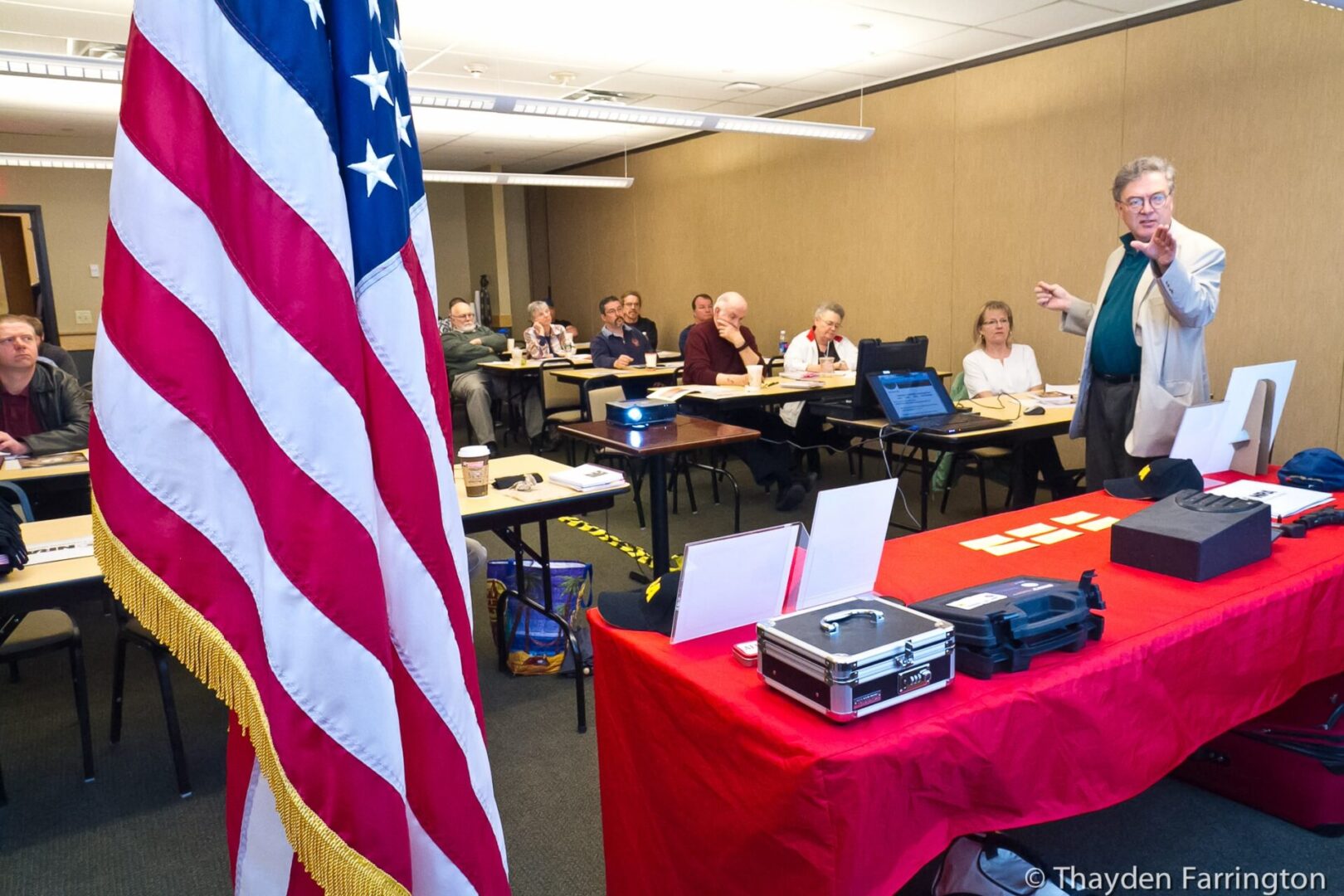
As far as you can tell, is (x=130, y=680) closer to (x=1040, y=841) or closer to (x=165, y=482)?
(x=165, y=482)

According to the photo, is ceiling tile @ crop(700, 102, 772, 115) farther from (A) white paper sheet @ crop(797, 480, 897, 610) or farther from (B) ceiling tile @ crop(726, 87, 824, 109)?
(A) white paper sheet @ crop(797, 480, 897, 610)

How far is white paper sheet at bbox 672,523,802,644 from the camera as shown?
1467 mm

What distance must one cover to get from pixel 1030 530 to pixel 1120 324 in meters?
0.98

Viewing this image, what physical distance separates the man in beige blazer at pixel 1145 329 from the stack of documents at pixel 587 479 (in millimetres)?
1602

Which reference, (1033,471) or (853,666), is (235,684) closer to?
(853,666)

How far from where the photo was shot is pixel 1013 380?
5258 millimetres

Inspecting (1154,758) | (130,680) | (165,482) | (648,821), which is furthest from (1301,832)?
(130,680)

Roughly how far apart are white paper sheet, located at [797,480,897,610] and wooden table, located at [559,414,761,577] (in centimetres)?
180

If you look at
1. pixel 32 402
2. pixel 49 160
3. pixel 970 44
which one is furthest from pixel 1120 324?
pixel 49 160

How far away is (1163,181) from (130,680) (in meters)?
3.90

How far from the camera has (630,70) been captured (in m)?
6.31

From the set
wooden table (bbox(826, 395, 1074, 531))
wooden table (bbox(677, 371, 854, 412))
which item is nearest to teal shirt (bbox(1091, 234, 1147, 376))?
wooden table (bbox(826, 395, 1074, 531))

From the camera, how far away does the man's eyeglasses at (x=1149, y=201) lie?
249 centimetres

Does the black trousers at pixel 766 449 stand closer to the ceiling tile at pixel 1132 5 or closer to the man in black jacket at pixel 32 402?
the ceiling tile at pixel 1132 5
